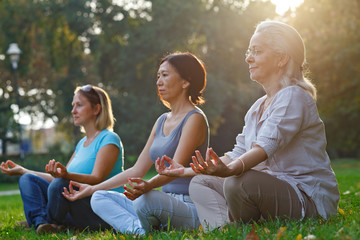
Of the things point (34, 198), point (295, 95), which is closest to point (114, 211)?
point (34, 198)

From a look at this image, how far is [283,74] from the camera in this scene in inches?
135

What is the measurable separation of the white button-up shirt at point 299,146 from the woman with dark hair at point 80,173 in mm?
1944

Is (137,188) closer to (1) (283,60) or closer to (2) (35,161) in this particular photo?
(1) (283,60)

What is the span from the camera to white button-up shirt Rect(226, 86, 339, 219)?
3.17 metres

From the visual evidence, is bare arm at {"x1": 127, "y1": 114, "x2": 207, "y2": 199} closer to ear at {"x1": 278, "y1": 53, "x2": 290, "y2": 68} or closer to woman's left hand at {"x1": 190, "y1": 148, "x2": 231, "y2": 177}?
woman's left hand at {"x1": 190, "y1": 148, "x2": 231, "y2": 177}

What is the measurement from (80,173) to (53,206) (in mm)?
446

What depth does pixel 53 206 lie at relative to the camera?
179 inches

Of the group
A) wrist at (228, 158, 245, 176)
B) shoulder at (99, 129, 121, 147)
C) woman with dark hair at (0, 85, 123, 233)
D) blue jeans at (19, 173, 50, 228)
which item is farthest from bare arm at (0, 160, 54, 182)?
wrist at (228, 158, 245, 176)

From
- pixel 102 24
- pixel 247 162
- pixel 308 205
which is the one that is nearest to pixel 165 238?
pixel 247 162

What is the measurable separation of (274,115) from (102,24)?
2453 cm

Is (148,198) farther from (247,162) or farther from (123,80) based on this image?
(123,80)

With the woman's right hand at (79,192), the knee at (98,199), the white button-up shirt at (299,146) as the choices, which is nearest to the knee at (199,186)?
the white button-up shirt at (299,146)

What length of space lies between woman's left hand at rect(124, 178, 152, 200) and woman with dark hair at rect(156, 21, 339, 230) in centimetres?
31

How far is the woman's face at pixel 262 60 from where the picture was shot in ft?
11.1
